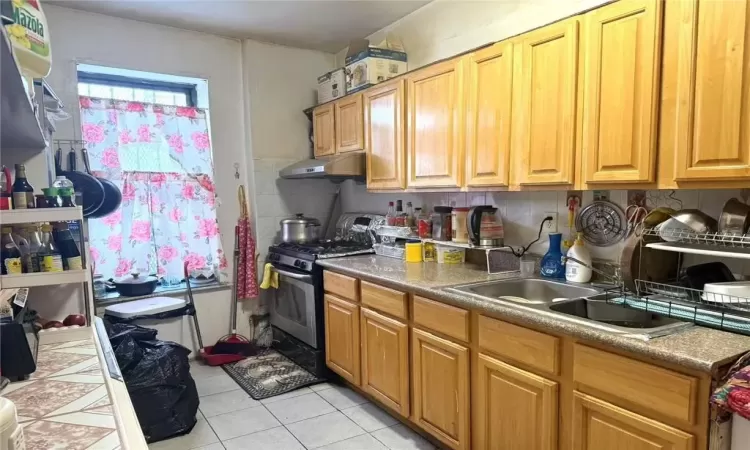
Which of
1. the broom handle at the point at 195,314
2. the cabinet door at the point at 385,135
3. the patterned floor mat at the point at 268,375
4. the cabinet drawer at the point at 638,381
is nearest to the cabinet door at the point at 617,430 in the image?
the cabinet drawer at the point at 638,381

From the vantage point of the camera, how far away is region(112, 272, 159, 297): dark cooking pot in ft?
10.8

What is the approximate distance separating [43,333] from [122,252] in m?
1.94

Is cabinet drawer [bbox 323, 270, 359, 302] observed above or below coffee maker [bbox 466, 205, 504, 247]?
below

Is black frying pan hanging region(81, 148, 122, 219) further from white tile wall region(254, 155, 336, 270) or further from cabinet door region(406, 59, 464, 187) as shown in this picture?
cabinet door region(406, 59, 464, 187)

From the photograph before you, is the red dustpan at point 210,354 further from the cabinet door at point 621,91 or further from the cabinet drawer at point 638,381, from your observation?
the cabinet door at point 621,91

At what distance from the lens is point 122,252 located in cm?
336

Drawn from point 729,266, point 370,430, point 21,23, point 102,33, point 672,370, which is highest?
point 102,33

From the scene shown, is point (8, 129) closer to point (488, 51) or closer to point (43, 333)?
point (43, 333)

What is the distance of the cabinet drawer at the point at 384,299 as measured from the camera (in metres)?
2.41

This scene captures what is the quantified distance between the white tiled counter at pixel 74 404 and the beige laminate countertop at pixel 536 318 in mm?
1310

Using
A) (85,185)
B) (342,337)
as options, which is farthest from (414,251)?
(85,185)

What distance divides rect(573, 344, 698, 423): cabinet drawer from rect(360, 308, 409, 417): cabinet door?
3.36 feet

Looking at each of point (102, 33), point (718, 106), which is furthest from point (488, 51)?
point (102, 33)

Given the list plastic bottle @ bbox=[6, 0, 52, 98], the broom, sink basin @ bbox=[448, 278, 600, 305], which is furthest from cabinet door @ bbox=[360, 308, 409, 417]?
plastic bottle @ bbox=[6, 0, 52, 98]
